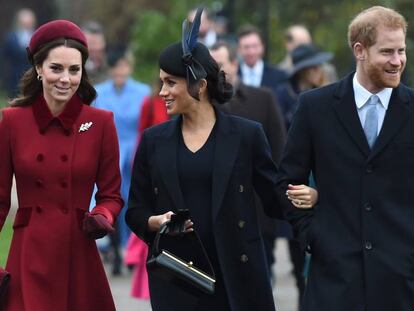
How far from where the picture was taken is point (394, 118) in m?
6.95

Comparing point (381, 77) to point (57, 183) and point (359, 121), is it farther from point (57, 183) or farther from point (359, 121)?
point (57, 183)

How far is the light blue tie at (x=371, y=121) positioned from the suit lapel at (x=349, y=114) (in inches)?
1.8

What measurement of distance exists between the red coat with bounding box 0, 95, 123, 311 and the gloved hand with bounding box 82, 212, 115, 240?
13cm

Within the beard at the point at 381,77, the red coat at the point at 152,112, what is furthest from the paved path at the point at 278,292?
the beard at the point at 381,77

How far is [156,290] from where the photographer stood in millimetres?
7406

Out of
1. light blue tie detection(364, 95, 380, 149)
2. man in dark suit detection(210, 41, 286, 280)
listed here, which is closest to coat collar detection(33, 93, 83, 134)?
light blue tie detection(364, 95, 380, 149)

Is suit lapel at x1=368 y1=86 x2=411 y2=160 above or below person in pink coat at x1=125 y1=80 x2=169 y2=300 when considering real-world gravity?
above

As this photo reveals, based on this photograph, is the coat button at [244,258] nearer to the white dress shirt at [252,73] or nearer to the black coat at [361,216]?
the black coat at [361,216]

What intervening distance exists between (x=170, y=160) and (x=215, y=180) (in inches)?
10.2

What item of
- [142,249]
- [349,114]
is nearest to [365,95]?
[349,114]

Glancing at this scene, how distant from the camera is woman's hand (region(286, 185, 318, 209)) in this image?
6.96 m

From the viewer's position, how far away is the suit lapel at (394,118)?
6.88 meters

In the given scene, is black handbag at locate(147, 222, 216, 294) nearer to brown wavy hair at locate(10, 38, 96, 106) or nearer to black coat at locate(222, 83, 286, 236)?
brown wavy hair at locate(10, 38, 96, 106)

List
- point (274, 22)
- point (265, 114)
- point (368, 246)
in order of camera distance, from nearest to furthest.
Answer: point (368, 246) → point (265, 114) → point (274, 22)
